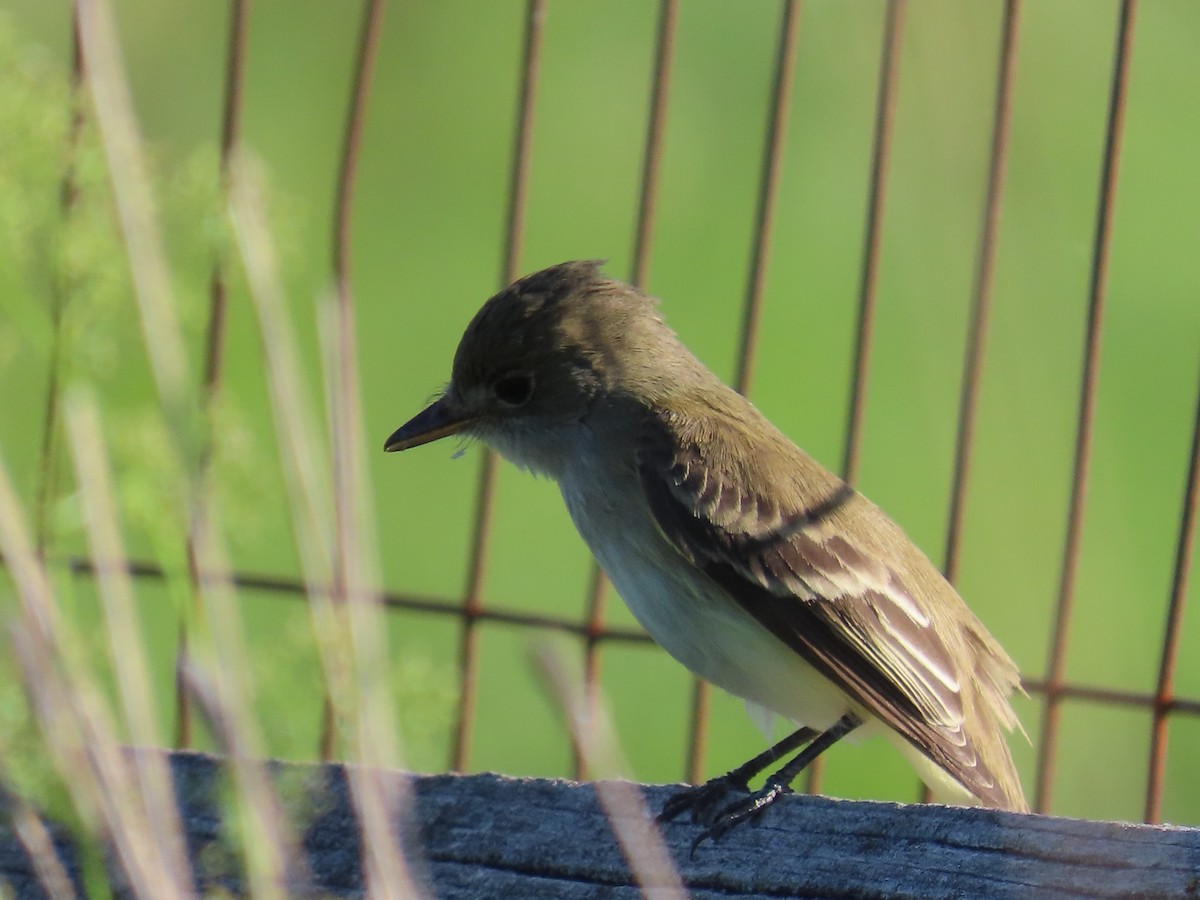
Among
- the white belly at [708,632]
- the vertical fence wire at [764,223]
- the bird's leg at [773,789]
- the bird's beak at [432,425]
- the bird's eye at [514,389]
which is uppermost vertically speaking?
the vertical fence wire at [764,223]

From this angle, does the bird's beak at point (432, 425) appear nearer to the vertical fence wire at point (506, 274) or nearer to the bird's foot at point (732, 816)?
the vertical fence wire at point (506, 274)

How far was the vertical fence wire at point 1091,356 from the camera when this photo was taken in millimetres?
3191

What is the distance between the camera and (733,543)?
2898 mm

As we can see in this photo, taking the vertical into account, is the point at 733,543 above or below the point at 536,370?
below

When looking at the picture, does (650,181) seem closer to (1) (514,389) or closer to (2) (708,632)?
(1) (514,389)

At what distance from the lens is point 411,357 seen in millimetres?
6863

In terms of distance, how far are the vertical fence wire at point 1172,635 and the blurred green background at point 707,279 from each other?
2.06 ft

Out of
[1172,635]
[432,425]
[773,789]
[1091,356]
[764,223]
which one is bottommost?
[773,789]

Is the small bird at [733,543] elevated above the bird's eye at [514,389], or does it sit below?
below

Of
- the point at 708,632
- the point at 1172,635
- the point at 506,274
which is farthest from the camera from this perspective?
the point at 506,274

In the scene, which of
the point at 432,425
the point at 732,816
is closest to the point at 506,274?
the point at 432,425

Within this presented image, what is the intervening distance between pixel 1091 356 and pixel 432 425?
48.5 inches

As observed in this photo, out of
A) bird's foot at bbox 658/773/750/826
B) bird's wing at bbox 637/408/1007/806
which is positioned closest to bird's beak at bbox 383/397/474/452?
bird's wing at bbox 637/408/1007/806

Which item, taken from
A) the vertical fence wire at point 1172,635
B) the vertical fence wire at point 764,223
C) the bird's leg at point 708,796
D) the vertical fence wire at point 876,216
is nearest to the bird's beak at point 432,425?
the vertical fence wire at point 764,223
